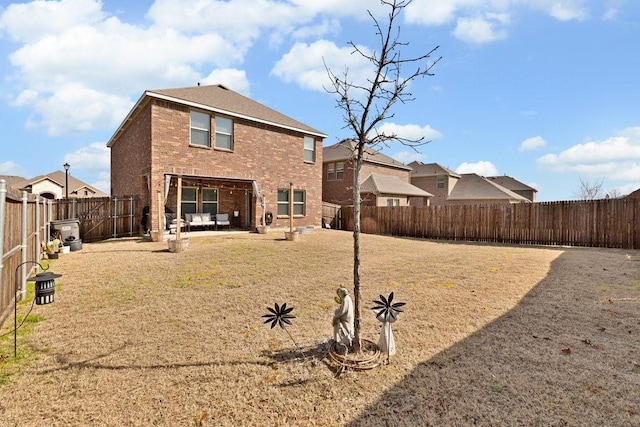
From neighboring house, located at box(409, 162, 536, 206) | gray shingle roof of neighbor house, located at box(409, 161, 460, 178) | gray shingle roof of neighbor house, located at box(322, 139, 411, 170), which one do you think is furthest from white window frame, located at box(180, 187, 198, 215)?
gray shingle roof of neighbor house, located at box(409, 161, 460, 178)

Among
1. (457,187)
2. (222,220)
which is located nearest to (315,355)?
(222,220)

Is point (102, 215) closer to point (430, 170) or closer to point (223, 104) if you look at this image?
point (223, 104)

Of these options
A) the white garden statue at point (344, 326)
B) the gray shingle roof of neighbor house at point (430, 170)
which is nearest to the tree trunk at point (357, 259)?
the white garden statue at point (344, 326)

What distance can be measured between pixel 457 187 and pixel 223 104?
29.2 meters

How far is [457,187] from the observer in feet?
121

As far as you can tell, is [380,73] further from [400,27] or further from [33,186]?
[33,186]

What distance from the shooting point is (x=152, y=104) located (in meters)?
13.5

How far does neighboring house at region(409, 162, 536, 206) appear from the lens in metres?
33.7

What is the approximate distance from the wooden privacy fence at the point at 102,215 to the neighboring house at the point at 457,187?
30.9 metres

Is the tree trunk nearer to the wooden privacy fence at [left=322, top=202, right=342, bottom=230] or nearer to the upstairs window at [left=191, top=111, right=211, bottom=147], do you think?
the upstairs window at [left=191, top=111, right=211, bottom=147]

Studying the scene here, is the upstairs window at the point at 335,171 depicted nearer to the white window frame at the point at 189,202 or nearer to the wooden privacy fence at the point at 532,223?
the wooden privacy fence at the point at 532,223

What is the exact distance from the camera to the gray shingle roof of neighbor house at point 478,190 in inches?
1314

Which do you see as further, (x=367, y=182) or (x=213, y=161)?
(x=367, y=182)

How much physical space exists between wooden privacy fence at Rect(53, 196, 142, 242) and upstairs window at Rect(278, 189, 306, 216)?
23.9 ft
